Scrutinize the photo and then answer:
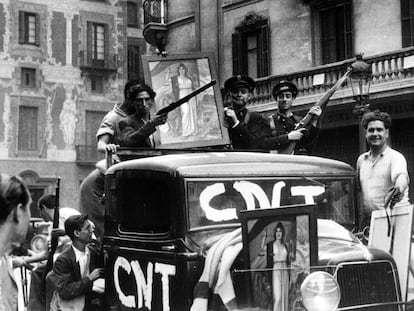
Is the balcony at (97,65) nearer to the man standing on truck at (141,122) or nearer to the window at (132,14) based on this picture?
the window at (132,14)

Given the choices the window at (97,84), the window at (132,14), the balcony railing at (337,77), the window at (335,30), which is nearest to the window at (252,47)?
the balcony railing at (337,77)

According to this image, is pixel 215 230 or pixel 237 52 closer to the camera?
pixel 215 230

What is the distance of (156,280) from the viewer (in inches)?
198

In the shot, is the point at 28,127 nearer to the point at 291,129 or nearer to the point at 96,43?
the point at 96,43

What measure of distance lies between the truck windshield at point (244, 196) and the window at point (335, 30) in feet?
39.6

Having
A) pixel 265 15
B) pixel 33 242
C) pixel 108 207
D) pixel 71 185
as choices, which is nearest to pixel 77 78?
pixel 71 185

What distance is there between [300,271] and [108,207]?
195cm

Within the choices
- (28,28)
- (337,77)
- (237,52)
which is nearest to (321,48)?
(337,77)

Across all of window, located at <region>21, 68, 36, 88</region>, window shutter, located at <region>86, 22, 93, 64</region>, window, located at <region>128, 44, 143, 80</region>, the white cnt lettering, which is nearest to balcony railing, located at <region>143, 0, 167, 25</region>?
window, located at <region>21, 68, 36, 88</region>

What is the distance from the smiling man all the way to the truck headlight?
6.32 ft

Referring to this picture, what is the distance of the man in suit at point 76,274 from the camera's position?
227 inches

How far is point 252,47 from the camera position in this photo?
19.9 m

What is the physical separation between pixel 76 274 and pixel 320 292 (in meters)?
2.59

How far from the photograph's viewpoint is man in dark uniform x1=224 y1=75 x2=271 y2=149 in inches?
255
